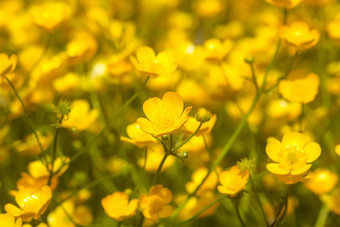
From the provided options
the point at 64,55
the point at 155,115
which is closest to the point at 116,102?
the point at 64,55

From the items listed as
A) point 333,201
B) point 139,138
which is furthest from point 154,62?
point 333,201

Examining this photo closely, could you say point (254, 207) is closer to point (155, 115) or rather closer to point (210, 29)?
point (155, 115)

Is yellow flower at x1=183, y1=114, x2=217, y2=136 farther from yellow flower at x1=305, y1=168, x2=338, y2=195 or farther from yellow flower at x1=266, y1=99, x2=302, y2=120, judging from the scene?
yellow flower at x1=266, y1=99, x2=302, y2=120

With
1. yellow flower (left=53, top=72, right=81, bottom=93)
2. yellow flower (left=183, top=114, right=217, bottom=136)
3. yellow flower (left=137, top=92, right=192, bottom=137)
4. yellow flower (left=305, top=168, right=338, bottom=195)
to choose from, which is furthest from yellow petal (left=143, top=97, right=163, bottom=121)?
yellow flower (left=53, top=72, right=81, bottom=93)

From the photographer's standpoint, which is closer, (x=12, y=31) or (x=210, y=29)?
(x=12, y=31)

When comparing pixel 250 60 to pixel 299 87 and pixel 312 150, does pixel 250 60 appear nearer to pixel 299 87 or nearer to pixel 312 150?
pixel 299 87
